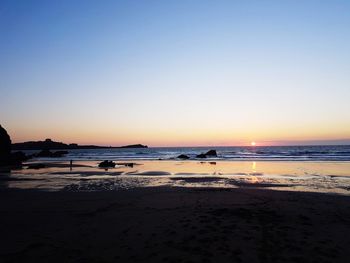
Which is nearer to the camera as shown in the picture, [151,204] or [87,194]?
[151,204]

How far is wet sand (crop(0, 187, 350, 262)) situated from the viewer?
25.1ft

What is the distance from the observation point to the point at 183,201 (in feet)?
48.0

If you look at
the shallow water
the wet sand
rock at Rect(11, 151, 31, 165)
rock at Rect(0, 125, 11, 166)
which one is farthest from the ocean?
the wet sand

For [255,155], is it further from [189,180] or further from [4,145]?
[189,180]

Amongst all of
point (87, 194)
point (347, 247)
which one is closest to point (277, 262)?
point (347, 247)

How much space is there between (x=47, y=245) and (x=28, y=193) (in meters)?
10.1

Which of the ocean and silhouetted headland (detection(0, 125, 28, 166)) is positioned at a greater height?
silhouetted headland (detection(0, 125, 28, 166))

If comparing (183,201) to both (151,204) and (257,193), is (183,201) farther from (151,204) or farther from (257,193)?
(257,193)

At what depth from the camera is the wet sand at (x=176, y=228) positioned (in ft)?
25.1

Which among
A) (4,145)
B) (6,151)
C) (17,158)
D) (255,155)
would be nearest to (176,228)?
(4,145)

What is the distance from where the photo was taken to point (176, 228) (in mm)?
9891

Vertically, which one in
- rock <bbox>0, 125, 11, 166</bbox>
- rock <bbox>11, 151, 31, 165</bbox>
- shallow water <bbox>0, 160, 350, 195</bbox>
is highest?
rock <bbox>0, 125, 11, 166</bbox>

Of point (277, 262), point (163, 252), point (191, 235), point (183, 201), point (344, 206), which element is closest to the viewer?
point (277, 262)

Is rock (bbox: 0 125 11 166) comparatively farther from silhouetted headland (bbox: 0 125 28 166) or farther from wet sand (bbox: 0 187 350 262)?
wet sand (bbox: 0 187 350 262)
